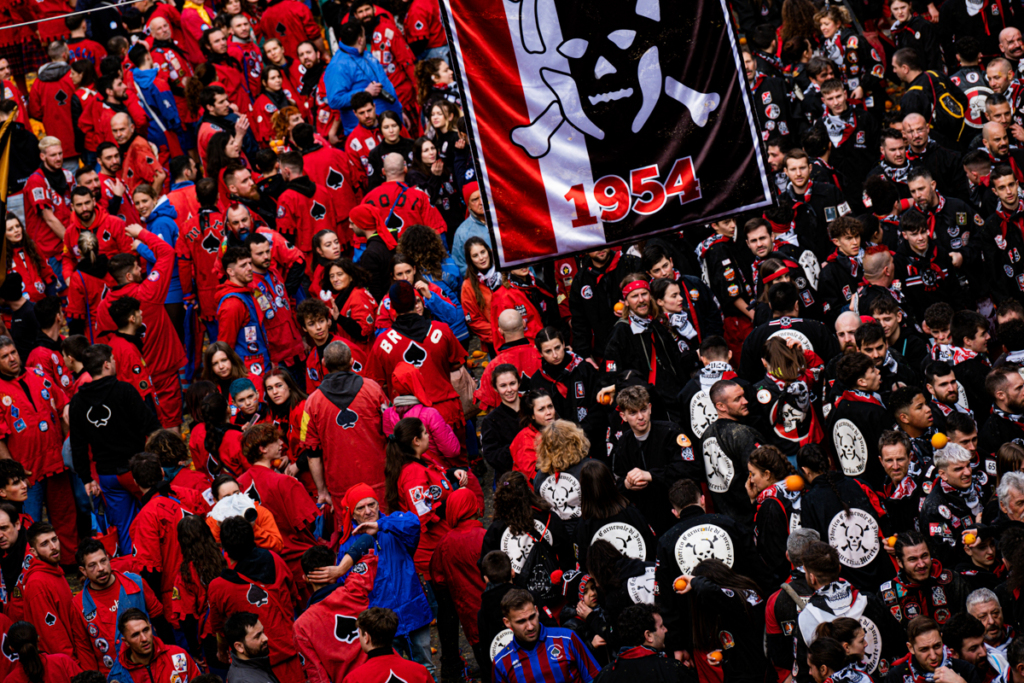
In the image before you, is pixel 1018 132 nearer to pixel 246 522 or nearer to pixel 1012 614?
pixel 1012 614

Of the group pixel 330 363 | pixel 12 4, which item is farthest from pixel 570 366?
pixel 12 4

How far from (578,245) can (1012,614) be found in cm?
335

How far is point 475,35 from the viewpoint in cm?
561

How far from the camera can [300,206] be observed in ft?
40.4

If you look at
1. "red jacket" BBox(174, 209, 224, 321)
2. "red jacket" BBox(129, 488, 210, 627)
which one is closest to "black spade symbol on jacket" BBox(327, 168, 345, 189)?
"red jacket" BBox(174, 209, 224, 321)

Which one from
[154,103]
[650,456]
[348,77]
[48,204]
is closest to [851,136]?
[650,456]

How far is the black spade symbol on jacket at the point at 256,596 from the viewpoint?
7668 millimetres

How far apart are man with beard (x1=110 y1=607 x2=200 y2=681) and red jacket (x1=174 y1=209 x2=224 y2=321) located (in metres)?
4.66

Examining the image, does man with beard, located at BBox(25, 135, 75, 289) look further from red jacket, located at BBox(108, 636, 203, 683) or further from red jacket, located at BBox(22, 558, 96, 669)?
red jacket, located at BBox(108, 636, 203, 683)

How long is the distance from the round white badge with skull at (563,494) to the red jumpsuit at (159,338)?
4.82 meters

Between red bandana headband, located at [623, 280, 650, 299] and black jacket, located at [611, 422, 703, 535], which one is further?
red bandana headband, located at [623, 280, 650, 299]

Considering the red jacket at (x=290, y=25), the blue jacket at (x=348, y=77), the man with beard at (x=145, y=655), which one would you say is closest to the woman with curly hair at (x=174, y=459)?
the man with beard at (x=145, y=655)

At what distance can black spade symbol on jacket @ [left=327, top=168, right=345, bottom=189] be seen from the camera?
12.6 meters

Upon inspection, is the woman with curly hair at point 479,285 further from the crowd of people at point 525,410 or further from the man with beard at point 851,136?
the man with beard at point 851,136
